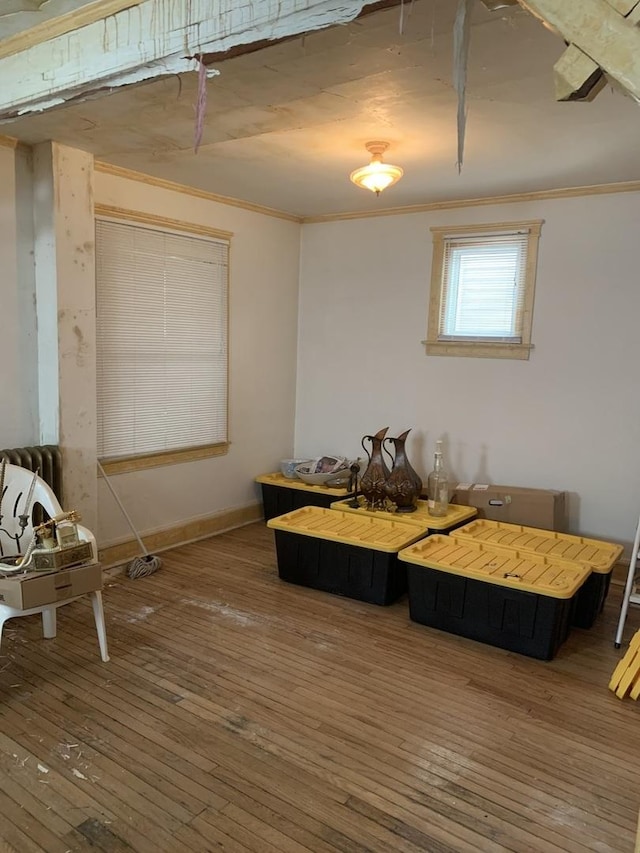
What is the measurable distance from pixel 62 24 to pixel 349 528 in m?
2.89

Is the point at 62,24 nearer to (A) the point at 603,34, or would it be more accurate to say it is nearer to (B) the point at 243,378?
(A) the point at 603,34

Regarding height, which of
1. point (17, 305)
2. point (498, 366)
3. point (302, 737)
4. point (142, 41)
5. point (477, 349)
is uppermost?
point (142, 41)

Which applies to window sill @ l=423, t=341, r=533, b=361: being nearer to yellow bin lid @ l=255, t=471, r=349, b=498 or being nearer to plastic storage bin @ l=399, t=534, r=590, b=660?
yellow bin lid @ l=255, t=471, r=349, b=498

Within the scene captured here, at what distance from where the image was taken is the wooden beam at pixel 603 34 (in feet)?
3.29

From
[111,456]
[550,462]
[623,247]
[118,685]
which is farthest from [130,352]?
[623,247]

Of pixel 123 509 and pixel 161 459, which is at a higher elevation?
pixel 161 459

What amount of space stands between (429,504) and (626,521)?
4.38 feet

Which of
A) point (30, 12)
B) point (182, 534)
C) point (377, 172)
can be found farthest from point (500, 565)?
point (30, 12)

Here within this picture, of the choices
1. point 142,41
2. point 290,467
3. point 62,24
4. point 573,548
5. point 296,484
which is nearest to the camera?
point 142,41

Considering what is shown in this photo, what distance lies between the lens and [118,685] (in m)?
2.74

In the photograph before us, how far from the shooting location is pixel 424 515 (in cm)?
415

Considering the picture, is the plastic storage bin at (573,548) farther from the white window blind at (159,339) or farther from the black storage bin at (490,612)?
the white window blind at (159,339)

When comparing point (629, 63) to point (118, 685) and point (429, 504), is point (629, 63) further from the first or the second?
point (429, 504)

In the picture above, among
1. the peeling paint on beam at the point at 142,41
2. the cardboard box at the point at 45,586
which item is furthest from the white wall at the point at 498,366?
the peeling paint on beam at the point at 142,41
